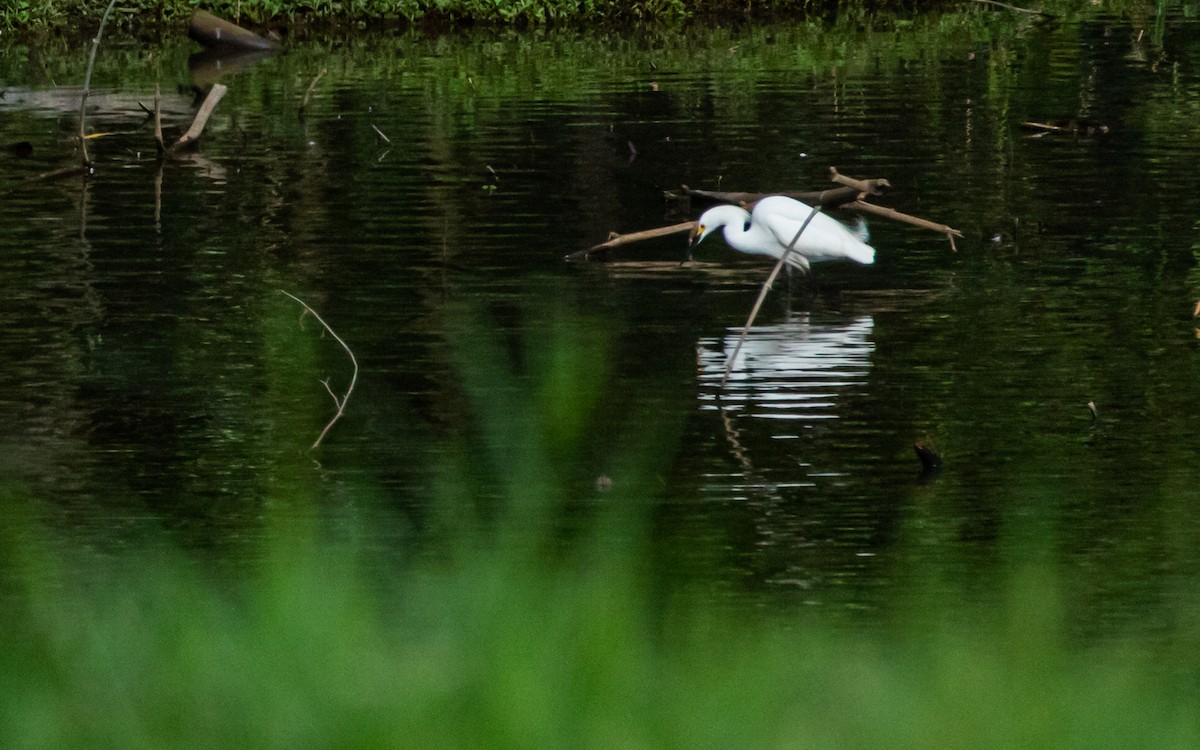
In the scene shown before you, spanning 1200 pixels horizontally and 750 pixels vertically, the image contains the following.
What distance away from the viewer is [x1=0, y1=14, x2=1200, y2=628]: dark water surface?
7152mm

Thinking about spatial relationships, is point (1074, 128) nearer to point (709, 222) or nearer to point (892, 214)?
point (709, 222)

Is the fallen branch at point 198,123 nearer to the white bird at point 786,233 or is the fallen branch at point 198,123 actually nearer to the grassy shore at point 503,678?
the white bird at point 786,233

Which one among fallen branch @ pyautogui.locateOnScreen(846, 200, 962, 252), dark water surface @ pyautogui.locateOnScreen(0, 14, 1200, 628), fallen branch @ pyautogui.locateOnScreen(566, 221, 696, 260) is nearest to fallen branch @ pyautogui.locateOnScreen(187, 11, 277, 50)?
dark water surface @ pyautogui.locateOnScreen(0, 14, 1200, 628)

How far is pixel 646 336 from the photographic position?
35.4 feet

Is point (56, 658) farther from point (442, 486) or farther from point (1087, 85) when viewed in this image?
point (1087, 85)

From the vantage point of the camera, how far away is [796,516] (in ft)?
24.8

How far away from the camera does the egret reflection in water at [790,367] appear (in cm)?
927

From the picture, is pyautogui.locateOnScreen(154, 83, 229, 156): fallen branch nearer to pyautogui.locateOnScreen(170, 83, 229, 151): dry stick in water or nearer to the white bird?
pyautogui.locateOnScreen(170, 83, 229, 151): dry stick in water

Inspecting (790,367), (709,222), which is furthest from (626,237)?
(790,367)

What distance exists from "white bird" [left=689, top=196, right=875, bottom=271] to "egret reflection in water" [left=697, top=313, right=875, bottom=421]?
658mm

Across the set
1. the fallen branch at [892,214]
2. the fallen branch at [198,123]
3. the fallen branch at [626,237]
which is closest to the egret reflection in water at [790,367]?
the fallen branch at [892,214]

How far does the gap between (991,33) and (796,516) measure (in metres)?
25.7

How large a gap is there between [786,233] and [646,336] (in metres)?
1.63

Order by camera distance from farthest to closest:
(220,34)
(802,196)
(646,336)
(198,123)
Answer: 1. (220,34)
2. (198,123)
3. (802,196)
4. (646,336)
